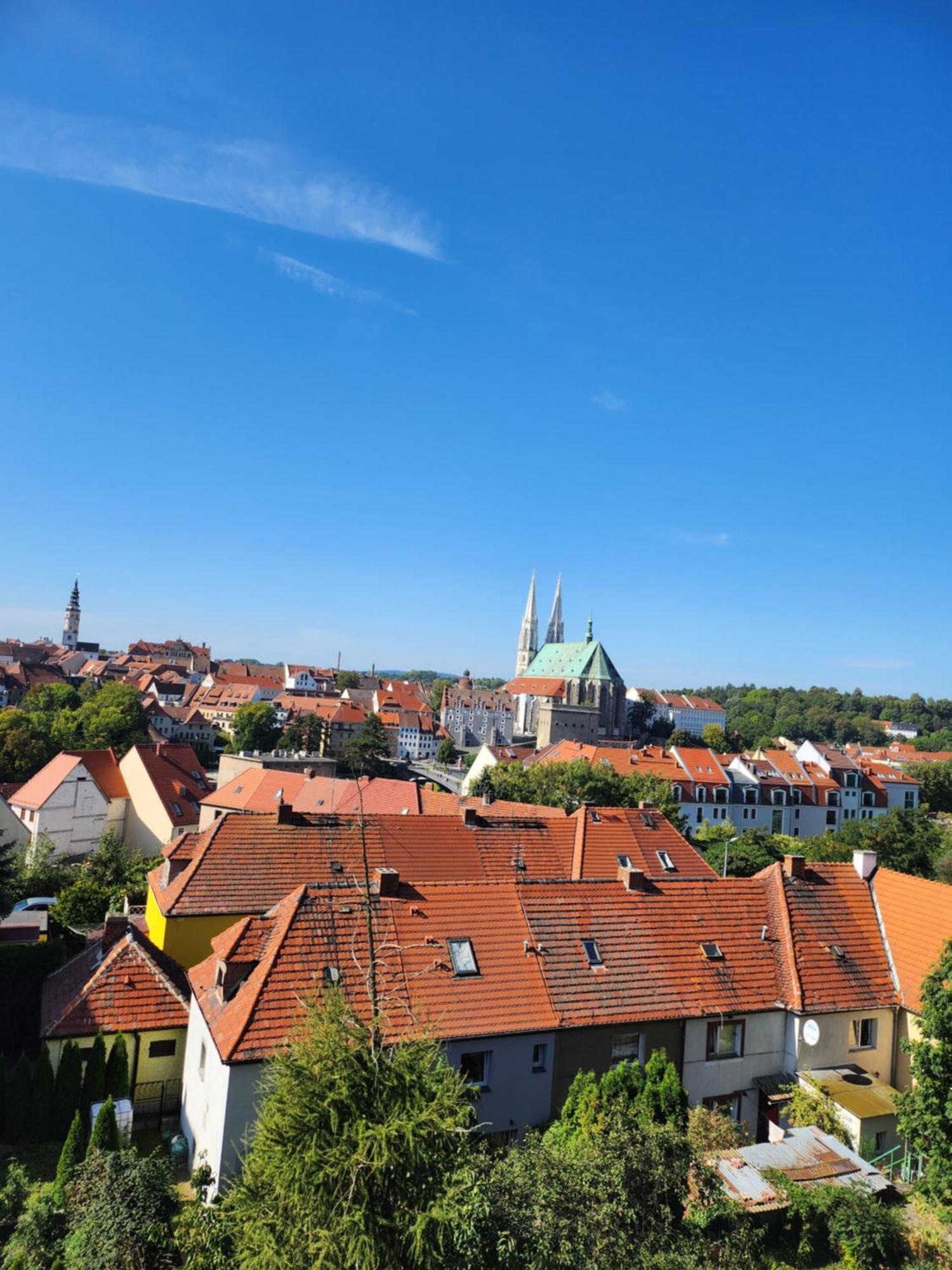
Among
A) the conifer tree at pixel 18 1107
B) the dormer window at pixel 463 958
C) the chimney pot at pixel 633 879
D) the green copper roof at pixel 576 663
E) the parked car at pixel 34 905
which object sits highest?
the green copper roof at pixel 576 663

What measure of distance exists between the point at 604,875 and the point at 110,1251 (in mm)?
20724

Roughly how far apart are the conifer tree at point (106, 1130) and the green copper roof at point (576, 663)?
4894 inches

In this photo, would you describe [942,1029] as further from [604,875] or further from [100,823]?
[100,823]

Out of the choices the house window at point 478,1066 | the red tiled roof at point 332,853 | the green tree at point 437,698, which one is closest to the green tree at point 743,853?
the red tiled roof at point 332,853

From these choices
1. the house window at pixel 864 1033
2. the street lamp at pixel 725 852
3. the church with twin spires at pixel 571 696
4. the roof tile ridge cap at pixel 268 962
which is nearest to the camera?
the roof tile ridge cap at pixel 268 962

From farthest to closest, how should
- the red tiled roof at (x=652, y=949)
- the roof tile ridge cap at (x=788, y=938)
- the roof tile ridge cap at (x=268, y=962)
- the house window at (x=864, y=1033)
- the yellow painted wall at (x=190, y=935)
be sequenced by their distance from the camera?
the yellow painted wall at (x=190, y=935)
the house window at (x=864, y=1033)
the roof tile ridge cap at (x=788, y=938)
the red tiled roof at (x=652, y=949)
the roof tile ridge cap at (x=268, y=962)

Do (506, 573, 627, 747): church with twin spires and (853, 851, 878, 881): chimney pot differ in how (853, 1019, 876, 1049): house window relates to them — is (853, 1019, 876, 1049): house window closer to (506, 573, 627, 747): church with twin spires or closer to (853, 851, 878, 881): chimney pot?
(853, 851, 878, 881): chimney pot

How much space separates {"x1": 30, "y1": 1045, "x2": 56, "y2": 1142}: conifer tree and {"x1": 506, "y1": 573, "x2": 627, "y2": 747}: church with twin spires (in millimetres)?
111171

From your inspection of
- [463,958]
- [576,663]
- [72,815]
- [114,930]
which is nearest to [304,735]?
[72,815]

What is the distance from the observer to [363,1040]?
29.6 ft

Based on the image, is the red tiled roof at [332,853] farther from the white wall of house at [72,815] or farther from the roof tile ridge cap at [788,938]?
the white wall of house at [72,815]

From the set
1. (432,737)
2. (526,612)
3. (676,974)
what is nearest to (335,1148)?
(676,974)

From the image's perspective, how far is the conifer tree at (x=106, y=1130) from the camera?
51.6 feet

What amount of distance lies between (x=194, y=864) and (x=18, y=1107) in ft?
25.2
